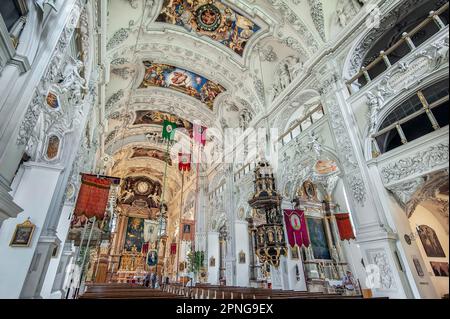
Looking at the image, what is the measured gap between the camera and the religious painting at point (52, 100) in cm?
521

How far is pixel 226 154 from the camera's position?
49.7 feet

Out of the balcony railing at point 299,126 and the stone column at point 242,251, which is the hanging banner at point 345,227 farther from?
the stone column at point 242,251

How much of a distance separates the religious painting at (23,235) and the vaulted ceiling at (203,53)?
7.17 metres

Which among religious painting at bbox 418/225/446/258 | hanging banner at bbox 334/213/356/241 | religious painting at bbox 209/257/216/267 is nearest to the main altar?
religious painting at bbox 209/257/216/267

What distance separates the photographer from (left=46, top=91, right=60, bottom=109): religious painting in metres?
5.21

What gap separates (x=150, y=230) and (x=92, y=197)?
21.3 metres

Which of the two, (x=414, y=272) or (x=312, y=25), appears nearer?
(x=414, y=272)

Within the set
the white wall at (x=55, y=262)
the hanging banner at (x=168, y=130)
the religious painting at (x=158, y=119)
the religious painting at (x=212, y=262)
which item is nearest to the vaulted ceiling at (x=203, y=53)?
the religious painting at (x=158, y=119)

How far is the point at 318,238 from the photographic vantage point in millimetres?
12133

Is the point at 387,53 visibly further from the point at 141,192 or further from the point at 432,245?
the point at 141,192

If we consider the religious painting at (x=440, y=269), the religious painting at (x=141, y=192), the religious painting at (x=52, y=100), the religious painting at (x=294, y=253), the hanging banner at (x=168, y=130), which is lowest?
the religious painting at (x=440, y=269)

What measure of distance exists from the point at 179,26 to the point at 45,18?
8346 mm
